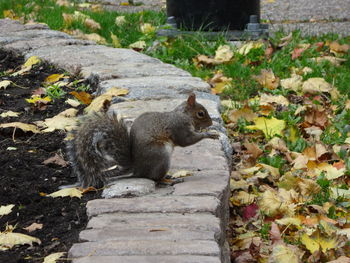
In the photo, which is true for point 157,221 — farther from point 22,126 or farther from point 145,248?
point 22,126

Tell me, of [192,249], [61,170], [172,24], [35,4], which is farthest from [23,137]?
[35,4]

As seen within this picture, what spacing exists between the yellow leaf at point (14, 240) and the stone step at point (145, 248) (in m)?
0.22

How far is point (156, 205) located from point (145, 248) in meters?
0.39

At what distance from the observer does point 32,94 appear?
4.22 meters

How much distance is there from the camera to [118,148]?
2.97m

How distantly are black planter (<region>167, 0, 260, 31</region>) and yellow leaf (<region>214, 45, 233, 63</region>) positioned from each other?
51 cm

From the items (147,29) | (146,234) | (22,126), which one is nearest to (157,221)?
(146,234)

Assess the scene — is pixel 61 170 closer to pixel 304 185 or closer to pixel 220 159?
pixel 220 159

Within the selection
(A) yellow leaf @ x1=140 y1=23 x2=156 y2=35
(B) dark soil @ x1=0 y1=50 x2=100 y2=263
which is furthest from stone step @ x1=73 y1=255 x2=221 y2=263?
(A) yellow leaf @ x1=140 y1=23 x2=156 y2=35

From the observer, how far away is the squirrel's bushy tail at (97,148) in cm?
286

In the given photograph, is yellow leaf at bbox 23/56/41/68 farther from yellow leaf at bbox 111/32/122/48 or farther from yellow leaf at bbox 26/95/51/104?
yellow leaf at bbox 111/32/122/48

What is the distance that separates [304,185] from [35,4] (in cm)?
463

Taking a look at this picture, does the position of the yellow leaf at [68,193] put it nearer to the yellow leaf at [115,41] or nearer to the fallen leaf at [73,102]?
the fallen leaf at [73,102]

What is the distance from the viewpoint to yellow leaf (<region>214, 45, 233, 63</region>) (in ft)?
17.8
